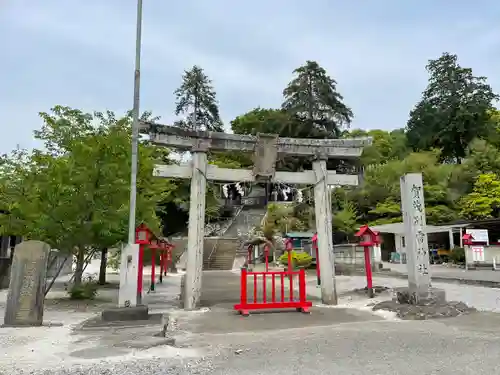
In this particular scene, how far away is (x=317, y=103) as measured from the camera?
41.9 m

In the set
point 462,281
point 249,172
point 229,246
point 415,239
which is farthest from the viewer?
point 229,246

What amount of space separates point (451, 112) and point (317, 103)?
14.9 metres

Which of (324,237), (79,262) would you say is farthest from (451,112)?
(79,262)

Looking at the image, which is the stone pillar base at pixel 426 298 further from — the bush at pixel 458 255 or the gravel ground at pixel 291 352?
the bush at pixel 458 255

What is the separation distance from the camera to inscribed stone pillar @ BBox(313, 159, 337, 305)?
37.0 feet

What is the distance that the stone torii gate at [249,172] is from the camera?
1080cm

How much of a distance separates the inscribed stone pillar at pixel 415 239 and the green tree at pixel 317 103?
3106 cm

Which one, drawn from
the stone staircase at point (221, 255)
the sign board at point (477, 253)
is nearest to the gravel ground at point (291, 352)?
the sign board at point (477, 253)

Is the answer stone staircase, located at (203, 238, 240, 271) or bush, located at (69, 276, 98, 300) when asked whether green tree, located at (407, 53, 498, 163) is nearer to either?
stone staircase, located at (203, 238, 240, 271)

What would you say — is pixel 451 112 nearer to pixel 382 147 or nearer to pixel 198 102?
pixel 382 147

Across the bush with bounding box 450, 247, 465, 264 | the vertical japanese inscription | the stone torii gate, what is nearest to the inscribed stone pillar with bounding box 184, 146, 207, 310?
the stone torii gate

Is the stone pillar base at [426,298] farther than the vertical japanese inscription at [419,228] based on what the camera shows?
No

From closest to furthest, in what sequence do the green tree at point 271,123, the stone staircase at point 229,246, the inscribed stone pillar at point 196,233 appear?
the inscribed stone pillar at point 196,233 < the stone staircase at point 229,246 < the green tree at point 271,123

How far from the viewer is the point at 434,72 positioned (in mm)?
47375
